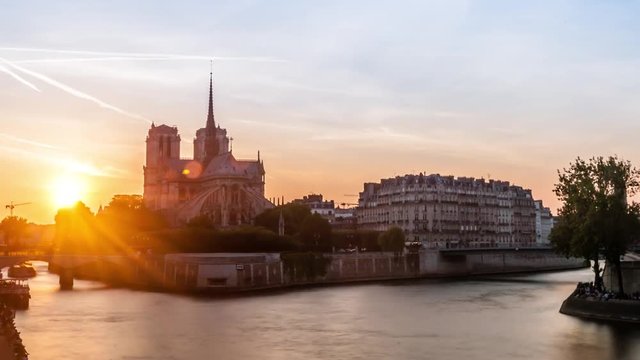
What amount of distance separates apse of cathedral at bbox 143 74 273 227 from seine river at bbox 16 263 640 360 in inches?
2299

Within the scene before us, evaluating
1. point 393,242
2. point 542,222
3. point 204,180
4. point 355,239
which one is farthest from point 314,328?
point 542,222

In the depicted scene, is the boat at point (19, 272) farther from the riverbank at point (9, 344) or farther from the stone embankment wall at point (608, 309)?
the riverbank at point (9, 344)

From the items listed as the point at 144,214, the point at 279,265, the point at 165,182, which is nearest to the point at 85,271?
the point at 144,214

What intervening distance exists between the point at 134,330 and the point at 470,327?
17.5 metres

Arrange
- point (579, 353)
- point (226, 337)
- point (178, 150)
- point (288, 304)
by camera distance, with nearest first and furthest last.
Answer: point (579, 353), point (226, 337), point (288, 304), point (178, 150)

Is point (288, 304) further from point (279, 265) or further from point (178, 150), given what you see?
point (178, 150)

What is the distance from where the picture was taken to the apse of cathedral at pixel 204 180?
123562 mm

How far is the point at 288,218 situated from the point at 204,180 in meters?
37.5

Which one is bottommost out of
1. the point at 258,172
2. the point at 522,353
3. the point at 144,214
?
the point at 522,353

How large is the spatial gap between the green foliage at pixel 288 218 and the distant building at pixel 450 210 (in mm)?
25269

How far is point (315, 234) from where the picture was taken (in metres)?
93.0

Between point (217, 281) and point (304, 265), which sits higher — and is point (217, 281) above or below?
below

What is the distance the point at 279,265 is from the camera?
76688 mm

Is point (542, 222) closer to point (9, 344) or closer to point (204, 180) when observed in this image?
point (204, 180)
